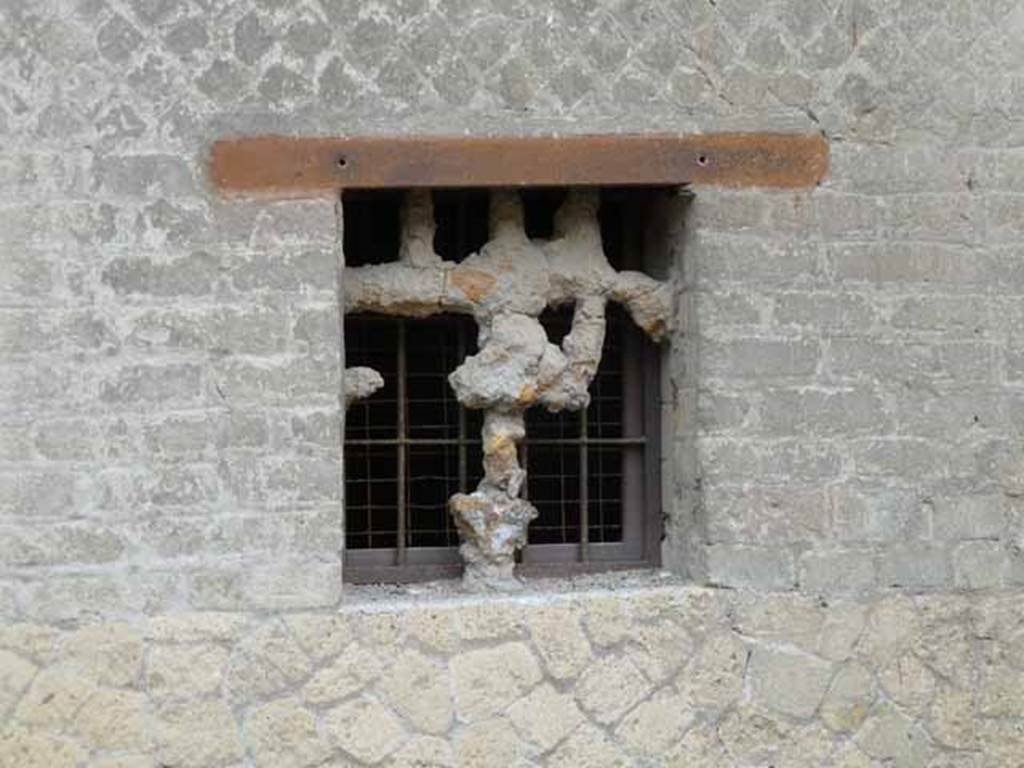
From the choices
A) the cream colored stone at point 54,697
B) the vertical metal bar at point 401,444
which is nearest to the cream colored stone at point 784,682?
the vertical metal bar at point 401,444

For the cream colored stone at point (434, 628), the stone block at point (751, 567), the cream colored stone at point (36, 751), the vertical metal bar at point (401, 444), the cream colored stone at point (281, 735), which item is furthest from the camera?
the vertical metal bar at point (401, 444)

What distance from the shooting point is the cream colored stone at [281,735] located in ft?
17.1

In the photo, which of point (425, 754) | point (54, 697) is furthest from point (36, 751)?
point (425, 754)

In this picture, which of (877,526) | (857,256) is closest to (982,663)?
(877,526)

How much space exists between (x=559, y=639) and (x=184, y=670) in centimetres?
123

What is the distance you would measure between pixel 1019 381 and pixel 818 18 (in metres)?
1.45

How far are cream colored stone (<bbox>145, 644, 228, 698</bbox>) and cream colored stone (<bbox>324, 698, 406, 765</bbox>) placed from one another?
15.3 inches

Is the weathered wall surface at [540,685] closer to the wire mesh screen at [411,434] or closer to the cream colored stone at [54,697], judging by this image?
the cream colored stone at [54,697]

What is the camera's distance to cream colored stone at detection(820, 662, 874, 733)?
556cm

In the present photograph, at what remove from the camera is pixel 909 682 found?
5.61 m

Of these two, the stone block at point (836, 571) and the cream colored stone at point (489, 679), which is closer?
the cream colored stone at point (489, 679)

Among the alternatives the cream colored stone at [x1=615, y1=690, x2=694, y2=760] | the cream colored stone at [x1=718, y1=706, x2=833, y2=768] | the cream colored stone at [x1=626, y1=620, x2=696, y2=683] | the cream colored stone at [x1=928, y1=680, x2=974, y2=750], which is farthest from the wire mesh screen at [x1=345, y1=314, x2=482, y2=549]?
the cream colored stone at [x1=928, y1=680, x2=974, y2=750]

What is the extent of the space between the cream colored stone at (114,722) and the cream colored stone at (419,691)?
768 millimetres

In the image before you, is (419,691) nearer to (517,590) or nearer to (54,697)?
(517,590)
